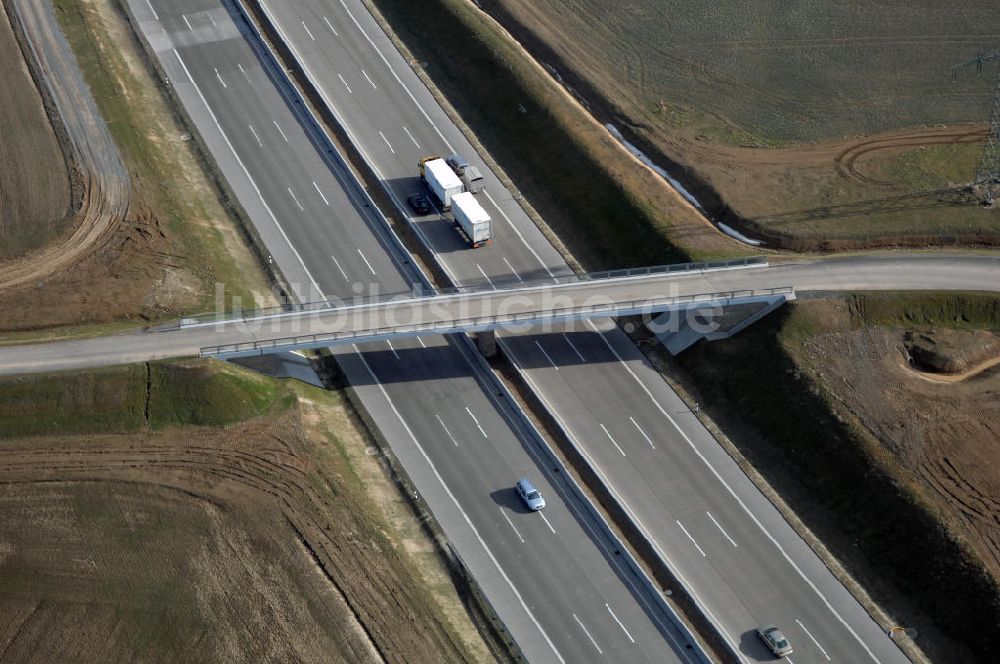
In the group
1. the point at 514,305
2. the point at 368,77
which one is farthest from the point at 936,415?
the point at 368,77

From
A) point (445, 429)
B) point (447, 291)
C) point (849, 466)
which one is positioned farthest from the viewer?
point (447, 291)

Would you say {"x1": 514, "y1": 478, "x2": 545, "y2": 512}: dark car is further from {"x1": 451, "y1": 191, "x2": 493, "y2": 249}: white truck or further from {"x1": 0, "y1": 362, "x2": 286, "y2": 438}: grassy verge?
{"x1": 451, "y1": 191, "x2": 493, "y2": 249}: white truck

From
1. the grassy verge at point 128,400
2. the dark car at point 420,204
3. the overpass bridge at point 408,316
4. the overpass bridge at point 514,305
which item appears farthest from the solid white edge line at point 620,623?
the dark car at point 420,204

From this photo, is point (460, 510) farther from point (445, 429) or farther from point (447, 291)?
point (447, 291)

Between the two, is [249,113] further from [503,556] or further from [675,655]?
[675,655]

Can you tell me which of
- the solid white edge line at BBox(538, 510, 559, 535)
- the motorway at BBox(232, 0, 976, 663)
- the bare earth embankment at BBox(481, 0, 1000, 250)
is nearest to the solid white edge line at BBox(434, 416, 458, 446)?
the motorway at BBox(232, 0, 976, 663)

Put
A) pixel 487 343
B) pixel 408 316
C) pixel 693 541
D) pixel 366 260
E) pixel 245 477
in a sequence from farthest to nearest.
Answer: pixel 366 260
pixel 487 343
pixel 408 316
pixel 245 477
pixel 693 541
